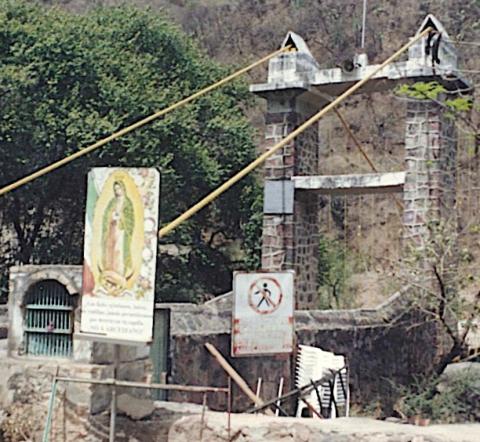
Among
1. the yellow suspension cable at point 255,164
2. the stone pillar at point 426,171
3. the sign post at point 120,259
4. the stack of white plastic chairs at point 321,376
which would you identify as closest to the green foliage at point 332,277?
the stone pillar at point 426,171

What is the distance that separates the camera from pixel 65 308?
7.88 m

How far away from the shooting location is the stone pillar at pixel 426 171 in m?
13.0

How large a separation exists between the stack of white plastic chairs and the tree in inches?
244

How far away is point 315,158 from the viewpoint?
48.2ft

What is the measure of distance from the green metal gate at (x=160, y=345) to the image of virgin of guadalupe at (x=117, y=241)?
2.47 m

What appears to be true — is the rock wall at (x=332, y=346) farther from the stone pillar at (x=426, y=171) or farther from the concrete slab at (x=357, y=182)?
the concrete slab at (x=357, y=182)

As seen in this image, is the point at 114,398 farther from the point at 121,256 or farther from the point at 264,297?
the point at 264,297

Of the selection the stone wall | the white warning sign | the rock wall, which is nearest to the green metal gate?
the rock wall

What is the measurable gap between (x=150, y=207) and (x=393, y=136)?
63.4 feet

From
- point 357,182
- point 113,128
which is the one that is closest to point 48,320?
point 357,182

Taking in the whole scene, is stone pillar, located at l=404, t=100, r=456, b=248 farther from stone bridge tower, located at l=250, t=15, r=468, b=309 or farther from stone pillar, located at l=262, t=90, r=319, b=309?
stone pillar, located at l=262, t=90, r=319, b=309

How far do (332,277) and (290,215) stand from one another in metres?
4.12

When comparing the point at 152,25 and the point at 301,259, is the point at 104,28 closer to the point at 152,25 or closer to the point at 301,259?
the point at 152,25

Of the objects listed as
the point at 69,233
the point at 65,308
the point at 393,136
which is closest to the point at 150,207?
the point at 65,308
